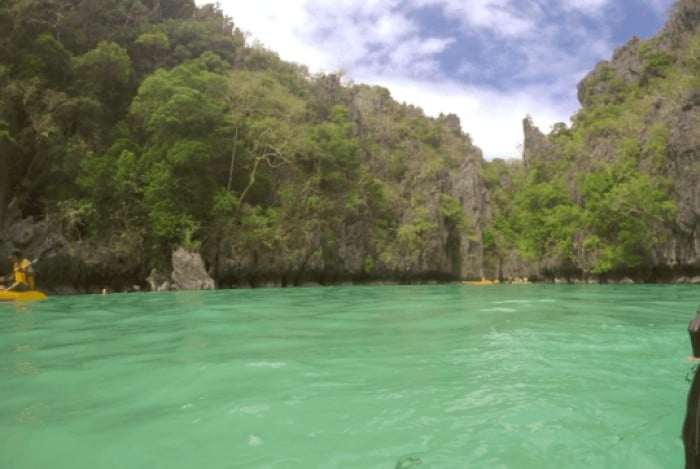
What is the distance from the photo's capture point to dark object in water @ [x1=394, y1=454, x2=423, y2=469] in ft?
8.93

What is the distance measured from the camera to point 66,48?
2630 cm

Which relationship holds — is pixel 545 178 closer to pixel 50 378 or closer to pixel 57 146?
pixel 57 146

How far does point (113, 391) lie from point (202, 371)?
0.87m

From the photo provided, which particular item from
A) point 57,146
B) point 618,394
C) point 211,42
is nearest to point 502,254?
point 211,42

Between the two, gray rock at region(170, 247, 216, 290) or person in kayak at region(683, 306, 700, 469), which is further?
gray rock at region(170, 247, 216, 290)

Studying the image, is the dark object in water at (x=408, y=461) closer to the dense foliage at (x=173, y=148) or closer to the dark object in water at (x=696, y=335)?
the dark object in water at (x=696, y=335)

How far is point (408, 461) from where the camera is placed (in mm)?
2785

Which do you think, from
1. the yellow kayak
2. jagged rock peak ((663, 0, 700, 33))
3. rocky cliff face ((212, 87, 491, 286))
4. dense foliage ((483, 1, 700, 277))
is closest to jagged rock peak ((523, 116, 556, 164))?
dense foliage ((483, 1, 700, 277))

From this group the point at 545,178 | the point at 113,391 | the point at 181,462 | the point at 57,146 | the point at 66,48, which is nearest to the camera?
the point at 181,462

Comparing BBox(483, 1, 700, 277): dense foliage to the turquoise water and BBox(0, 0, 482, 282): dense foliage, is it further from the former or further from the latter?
the turquoise water

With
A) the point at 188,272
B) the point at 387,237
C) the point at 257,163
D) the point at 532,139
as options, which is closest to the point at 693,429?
the point at 188,272

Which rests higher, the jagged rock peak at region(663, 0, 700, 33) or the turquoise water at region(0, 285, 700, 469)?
the jagged rock peak at region(663, 0, 700, 33)

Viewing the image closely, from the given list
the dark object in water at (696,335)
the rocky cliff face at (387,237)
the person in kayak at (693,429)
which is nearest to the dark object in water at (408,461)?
the person in kayak at (693,429)

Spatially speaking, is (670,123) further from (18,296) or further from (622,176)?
(18,296)
